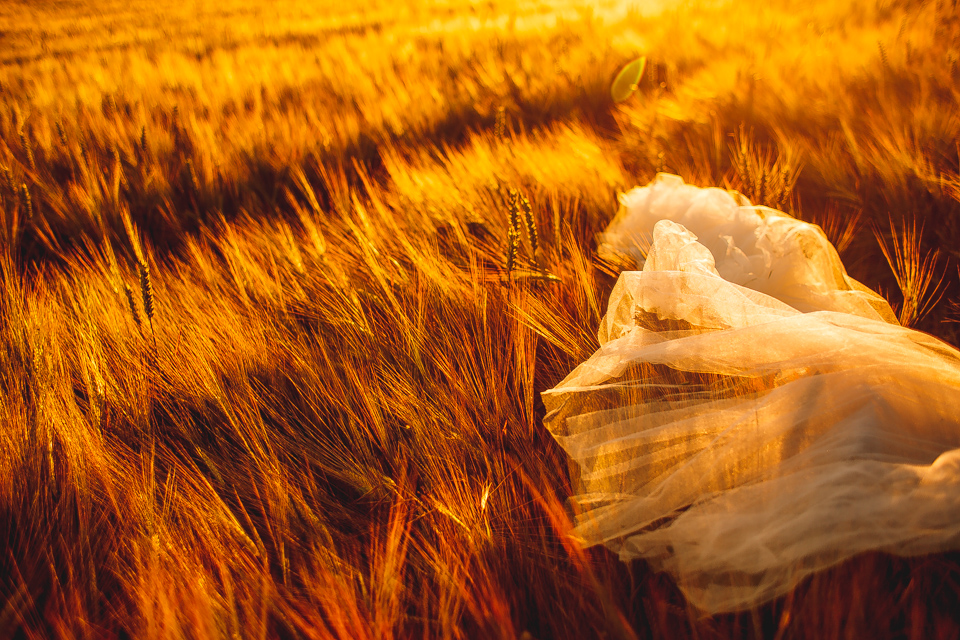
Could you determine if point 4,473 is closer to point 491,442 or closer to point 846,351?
point 491,442

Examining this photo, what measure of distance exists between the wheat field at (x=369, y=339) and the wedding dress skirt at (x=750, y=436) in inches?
1.8

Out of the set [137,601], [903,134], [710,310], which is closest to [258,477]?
[137,601]

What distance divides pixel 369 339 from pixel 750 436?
708 millimetres

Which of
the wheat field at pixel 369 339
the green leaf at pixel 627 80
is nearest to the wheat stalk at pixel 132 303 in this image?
the wheat field at pixel 369 339

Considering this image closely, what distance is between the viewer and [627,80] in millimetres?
2996

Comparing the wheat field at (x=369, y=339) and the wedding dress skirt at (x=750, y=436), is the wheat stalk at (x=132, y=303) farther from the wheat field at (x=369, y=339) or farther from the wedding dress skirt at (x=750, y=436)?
the wedding dress skirt at (x=750, y=436)

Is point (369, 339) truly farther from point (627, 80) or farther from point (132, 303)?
point (627, 80)

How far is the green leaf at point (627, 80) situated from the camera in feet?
9.43

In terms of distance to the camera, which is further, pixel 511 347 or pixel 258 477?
pixel 511 347

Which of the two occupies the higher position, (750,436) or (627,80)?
(627,80)

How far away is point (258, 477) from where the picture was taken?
2.46 feet

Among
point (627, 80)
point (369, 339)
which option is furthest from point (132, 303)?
point (627, 80)

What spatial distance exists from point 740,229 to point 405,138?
66.0 inches

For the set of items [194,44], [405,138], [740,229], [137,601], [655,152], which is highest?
[194,44]
